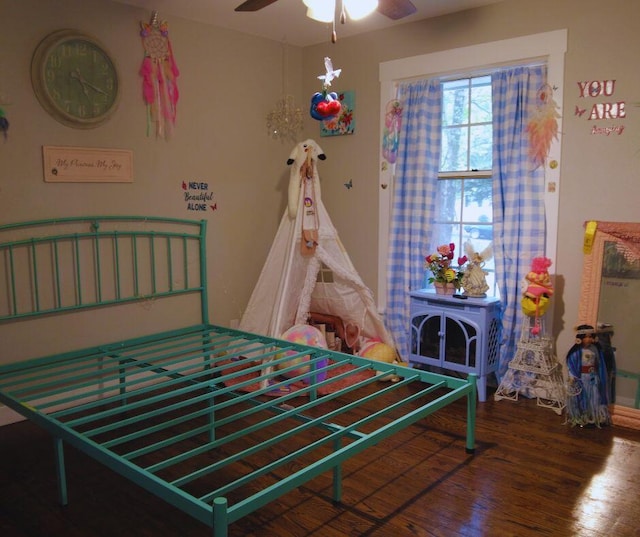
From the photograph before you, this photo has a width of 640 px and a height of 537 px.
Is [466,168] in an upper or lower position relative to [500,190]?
upper

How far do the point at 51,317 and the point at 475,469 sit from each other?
8.03 feet

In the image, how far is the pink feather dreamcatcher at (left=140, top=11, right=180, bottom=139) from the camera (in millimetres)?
3639

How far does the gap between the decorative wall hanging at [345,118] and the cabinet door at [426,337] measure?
154cm

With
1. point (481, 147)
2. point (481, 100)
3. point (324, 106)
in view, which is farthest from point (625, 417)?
point (324, 106)

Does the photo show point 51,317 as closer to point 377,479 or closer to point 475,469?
point 377,479

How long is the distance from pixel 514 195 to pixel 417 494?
1.96 metres

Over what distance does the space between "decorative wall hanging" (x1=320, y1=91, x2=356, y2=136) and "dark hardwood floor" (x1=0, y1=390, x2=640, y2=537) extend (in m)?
2.34

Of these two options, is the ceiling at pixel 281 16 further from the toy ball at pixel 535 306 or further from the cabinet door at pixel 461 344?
the cabinet door at pixel 461 344

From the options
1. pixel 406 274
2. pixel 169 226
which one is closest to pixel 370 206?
pixel 406 274

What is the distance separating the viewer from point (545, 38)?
341 cm

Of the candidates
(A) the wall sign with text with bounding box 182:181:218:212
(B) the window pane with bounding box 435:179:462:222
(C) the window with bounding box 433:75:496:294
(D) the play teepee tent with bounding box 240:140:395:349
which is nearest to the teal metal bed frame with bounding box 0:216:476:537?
(A) the wall sign with text with bounding box 182:181:218:212

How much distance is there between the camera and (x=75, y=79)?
331 centimetres

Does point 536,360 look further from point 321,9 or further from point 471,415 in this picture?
point 321,9

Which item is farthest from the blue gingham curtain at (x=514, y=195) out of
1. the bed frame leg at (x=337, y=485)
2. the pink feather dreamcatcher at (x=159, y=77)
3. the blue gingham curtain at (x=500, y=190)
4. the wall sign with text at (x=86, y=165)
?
the wall sign with text at (x=86, y=165)
